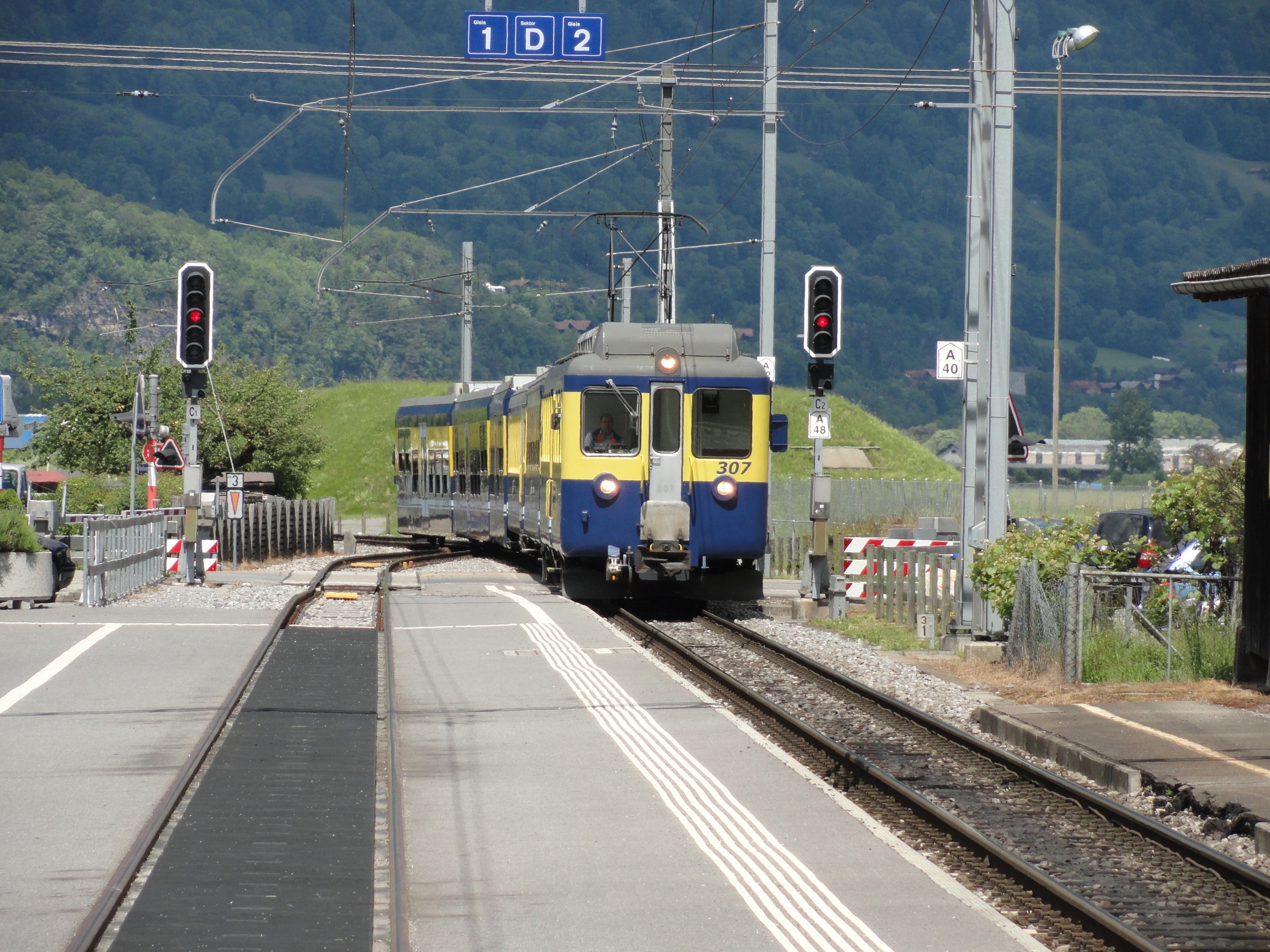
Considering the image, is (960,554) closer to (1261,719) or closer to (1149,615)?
(1149,615)

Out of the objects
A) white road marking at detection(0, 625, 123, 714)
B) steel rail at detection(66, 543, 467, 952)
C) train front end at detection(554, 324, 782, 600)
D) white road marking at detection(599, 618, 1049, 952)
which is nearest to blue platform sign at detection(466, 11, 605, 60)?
train front end at detection(554, 324, 782, 600)

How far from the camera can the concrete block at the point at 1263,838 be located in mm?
8023

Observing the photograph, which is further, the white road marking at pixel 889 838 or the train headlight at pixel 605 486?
the train headlight at pixel 605 486

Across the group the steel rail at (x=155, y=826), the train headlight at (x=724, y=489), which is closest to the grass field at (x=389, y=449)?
the train headlight at (x=724, y=489)

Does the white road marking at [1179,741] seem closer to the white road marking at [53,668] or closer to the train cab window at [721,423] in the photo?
the white road marking at [53,668]

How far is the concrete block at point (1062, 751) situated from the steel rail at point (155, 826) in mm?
5583

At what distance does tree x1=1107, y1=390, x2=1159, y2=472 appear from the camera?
16012cm

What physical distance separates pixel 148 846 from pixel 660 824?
105 inches

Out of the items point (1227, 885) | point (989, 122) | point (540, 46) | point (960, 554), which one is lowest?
point (1227, 885)


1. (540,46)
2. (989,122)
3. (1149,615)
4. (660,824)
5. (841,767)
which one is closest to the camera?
(660,824)

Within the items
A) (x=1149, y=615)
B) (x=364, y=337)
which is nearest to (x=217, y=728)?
(x=1149, y=615)

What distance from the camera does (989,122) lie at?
17.0 m

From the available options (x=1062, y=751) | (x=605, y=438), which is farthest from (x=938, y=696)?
(x=605, y=438)

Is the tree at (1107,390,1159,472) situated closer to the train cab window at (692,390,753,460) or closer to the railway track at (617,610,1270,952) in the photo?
the train cab window at (692,390,753,460)
